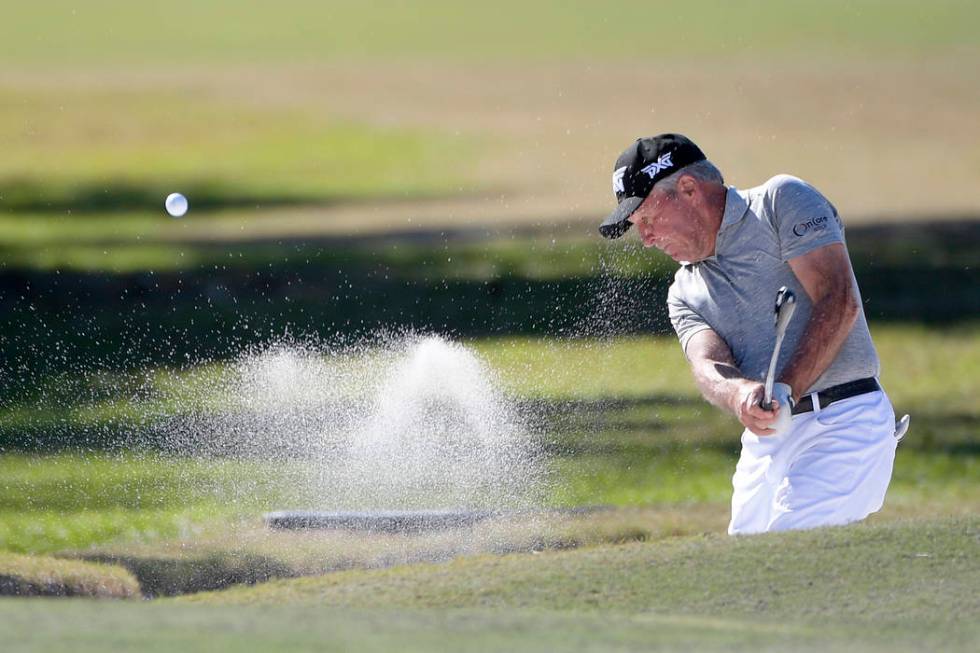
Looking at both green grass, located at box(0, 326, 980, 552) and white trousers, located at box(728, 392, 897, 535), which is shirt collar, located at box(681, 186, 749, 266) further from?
green grass, located at box(0, 326, 980, 552)

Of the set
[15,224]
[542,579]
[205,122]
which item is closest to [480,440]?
[542,579]

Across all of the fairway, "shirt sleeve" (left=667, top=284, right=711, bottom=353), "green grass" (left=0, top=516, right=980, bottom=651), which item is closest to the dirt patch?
the fairway

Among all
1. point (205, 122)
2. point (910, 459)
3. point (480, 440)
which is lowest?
point (910, 459)

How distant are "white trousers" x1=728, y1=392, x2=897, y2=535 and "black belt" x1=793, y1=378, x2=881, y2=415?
0.6 inches

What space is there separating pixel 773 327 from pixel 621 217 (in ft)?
2.08

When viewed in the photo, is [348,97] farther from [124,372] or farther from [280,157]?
[124,372]

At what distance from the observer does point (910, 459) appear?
32.1 feet

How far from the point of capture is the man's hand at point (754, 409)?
17.1 ft

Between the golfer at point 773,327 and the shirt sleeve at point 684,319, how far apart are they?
0.07 metres

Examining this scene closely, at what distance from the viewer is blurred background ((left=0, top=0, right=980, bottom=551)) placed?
10.2 metres

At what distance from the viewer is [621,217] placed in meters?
5.58

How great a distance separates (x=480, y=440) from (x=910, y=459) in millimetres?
2738

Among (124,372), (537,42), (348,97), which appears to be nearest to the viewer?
(124,372)

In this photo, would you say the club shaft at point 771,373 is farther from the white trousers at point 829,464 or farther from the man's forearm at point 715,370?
the white trousers at point 829,464
